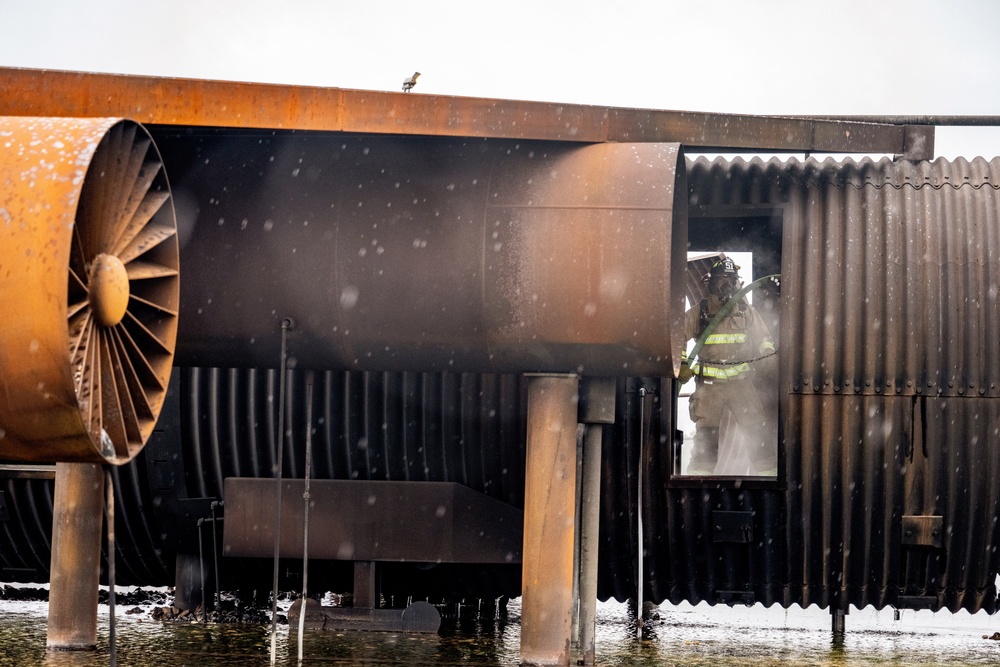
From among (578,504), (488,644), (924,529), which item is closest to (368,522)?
(488,644)

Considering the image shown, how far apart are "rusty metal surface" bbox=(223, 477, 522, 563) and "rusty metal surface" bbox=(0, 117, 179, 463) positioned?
103 inches

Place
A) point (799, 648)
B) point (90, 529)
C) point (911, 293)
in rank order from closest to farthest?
point (90, 529) < point (911, 293) < point (799, 648)

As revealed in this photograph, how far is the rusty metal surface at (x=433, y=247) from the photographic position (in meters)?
7.38

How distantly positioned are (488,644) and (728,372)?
123 inches

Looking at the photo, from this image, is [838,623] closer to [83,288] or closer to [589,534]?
[589,534]

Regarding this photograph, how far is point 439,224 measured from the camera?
24.5 feet

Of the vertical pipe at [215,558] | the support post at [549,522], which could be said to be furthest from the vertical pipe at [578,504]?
the vertical pipe at [215,558]

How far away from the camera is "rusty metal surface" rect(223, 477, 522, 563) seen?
29.9 ft

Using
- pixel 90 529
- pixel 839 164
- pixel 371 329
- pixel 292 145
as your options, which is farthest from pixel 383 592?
pixel 839 164

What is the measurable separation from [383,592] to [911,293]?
4617mm

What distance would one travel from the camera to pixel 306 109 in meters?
7.04

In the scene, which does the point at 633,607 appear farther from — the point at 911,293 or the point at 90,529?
the point at 90,529

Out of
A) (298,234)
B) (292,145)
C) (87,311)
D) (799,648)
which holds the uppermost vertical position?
(292,145)

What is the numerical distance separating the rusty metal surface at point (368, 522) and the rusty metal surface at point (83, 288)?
262 cm
